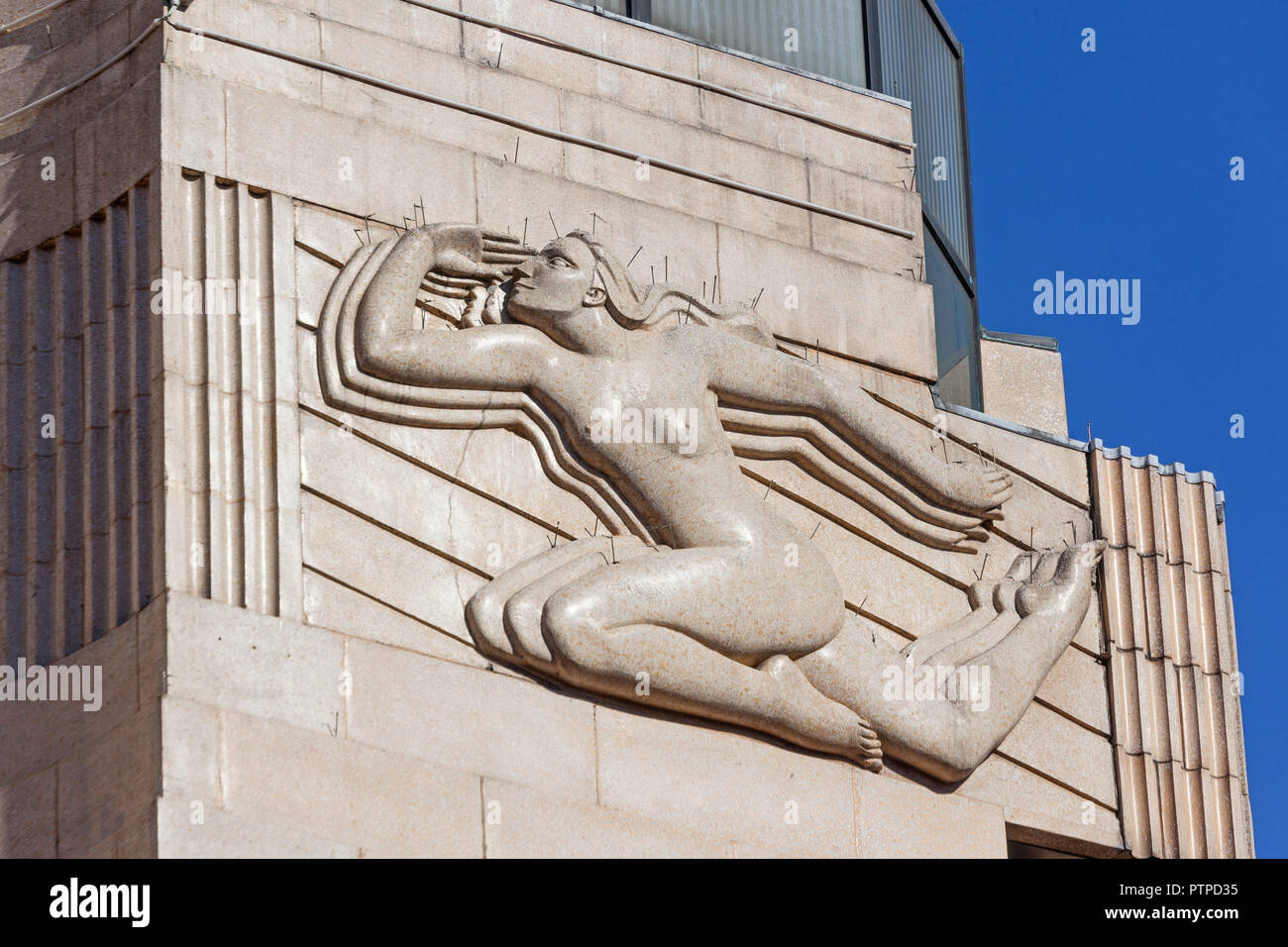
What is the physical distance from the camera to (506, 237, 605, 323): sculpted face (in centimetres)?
1755

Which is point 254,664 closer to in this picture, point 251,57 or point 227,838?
point 227,838

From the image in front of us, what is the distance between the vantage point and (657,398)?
57.7 ft

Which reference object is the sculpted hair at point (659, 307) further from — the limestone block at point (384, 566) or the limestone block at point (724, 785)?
the limestone block at point (724, 785)

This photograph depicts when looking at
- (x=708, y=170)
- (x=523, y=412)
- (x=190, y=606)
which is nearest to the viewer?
(x=190, y=606)

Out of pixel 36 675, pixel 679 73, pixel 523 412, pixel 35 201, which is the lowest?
pixel 36 675

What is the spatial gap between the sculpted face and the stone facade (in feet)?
1.73

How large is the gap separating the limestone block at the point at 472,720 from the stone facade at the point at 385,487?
0.07 feet

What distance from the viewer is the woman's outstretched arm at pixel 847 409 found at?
59.4 feet

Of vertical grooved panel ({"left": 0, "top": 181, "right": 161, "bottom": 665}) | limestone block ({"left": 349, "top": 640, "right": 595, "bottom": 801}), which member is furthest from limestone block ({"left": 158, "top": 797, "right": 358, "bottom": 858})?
vertical grooved panel ({"left": 0, "top": 181, "right": 161, "bottom": 665})

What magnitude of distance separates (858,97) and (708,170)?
1.70m

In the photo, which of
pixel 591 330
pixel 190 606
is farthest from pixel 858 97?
pixel 190 606

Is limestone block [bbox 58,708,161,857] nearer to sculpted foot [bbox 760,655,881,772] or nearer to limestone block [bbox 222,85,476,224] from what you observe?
limestone block [bbox 222,85,476,224]

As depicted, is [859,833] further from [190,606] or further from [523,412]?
[190,606]

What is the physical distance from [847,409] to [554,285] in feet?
7.48
